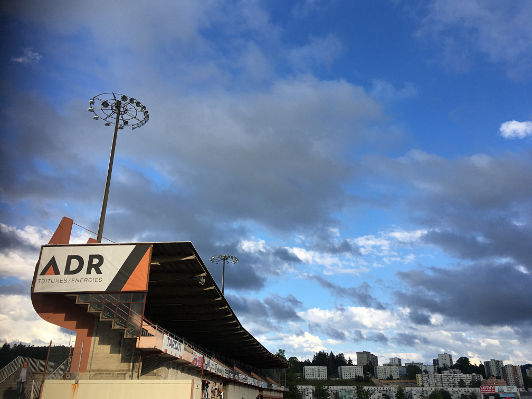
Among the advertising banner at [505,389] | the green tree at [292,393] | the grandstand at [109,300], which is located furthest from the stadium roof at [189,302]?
the advertising banner at [505,389]

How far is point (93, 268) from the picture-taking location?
24.8 meters

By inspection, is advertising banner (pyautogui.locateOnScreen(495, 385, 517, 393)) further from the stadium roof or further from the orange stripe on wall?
the orange stripe on wall

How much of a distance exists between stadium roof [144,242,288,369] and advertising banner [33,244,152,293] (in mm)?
1704

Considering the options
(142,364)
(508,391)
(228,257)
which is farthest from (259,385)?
(508,391)

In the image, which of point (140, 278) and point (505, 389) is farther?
point (505, 389)

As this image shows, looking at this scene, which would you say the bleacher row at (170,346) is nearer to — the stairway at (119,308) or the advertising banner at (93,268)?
the stairway at (119,308)

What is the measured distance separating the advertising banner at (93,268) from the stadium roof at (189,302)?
5.59ft

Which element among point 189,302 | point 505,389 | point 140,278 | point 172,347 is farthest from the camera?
point 505,389

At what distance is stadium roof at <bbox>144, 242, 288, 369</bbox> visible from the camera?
2678 centimetres

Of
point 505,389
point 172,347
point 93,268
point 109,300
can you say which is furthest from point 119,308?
point 505,389

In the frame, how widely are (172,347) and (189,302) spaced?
27.1 feet

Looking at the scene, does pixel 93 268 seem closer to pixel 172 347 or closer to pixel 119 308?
pixel 119 308

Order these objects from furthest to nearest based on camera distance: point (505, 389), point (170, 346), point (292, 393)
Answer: point (505, 389) < point (292, 393) < point (170, 346)

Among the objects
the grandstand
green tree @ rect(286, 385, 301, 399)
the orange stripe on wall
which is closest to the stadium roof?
the grandstand
